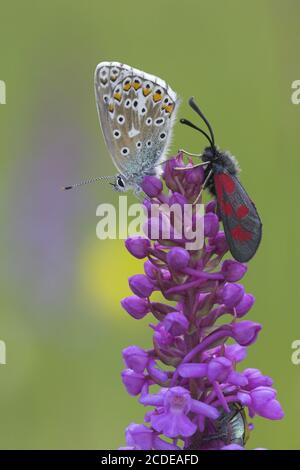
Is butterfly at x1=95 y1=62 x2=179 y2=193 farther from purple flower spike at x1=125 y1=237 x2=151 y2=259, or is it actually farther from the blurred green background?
the blurred green background

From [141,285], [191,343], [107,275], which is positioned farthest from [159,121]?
[107,275]

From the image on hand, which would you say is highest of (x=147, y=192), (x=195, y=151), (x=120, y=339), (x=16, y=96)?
(x=16, y=96)

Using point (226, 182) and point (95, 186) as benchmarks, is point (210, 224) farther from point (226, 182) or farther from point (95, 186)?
point (95, 186)

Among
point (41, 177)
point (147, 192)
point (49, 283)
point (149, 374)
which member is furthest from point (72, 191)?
point (149, 374)

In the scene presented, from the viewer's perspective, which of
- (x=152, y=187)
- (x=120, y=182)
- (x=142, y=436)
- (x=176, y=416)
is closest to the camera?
(x=176, y=416)

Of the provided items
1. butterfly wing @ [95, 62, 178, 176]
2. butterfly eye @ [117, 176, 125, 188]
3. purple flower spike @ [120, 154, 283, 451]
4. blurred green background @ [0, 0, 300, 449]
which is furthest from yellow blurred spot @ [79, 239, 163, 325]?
purple flower spike @ [120, 154, 283, 451]

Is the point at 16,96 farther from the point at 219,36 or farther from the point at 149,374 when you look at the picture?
the point at 149,374
